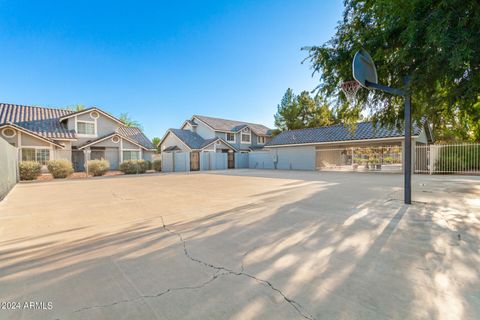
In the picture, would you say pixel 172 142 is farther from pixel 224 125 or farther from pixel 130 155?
pixel 224 125

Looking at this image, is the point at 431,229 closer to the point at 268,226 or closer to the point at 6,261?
the point at 268,226

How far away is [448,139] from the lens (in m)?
22.6

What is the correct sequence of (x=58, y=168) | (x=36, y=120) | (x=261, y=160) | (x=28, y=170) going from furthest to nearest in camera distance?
(x=261, y=160)
(x=36, y=120)
(x=58, y=168)
(x=28, y=170)

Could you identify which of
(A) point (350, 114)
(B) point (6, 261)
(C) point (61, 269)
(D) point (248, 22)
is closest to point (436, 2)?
(A) point (350, 114)

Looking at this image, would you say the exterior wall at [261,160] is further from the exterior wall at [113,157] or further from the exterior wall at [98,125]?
the exterior wall at [98,125]

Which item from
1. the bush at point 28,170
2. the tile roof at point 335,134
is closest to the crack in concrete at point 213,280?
the tile roof at point 335,134

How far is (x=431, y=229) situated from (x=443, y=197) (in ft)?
13.7

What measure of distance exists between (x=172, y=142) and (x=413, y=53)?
25835mm

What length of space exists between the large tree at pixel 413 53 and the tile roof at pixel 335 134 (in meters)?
9.76

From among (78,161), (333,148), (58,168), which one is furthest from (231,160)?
(58,168)

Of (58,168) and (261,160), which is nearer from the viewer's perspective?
(58,168)

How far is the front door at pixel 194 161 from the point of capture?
24052 millimetres

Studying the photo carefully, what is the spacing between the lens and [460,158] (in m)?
15.0

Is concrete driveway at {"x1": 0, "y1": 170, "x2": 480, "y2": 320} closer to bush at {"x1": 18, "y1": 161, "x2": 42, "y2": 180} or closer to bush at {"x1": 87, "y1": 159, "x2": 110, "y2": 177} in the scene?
bush at {"x1": 18, "y1": 161, "x2": 42, "y2": 180}
